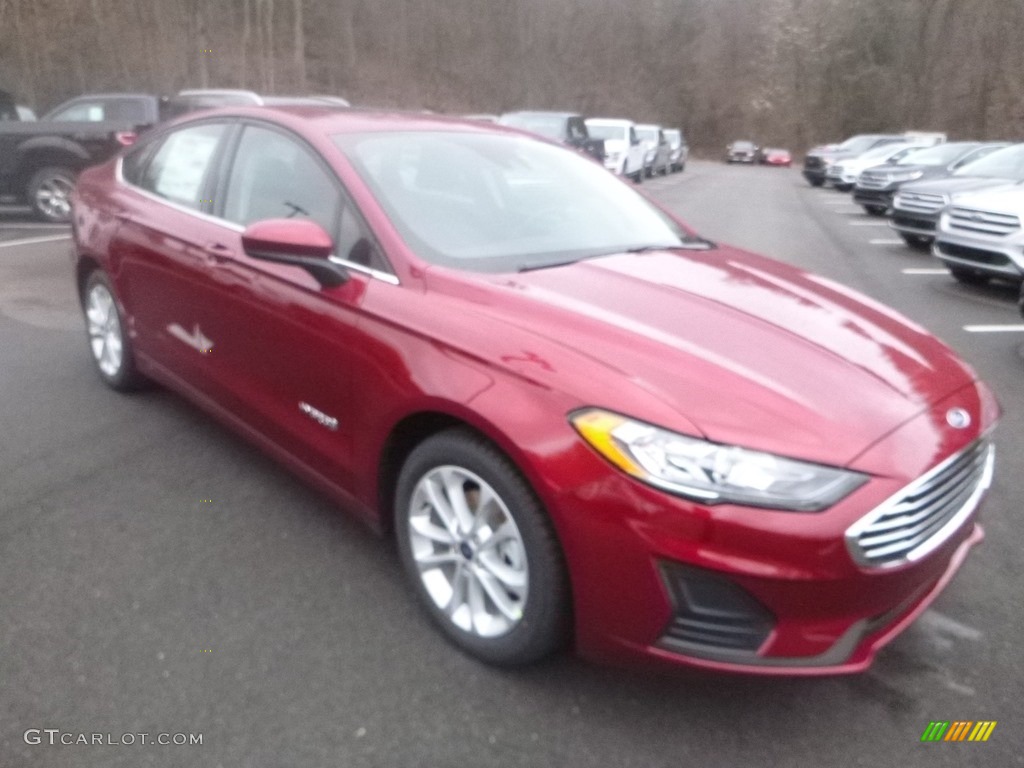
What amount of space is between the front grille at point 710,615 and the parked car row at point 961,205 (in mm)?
7400

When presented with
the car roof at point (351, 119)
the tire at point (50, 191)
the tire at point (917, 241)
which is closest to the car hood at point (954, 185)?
the tire at point (917, 241)

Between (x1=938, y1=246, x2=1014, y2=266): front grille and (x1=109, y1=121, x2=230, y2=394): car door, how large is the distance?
7413 millimetres

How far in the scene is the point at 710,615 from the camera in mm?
2277

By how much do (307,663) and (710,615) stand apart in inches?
49.5

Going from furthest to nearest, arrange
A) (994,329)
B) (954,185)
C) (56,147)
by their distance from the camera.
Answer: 1. (56,147)
2. (954,185)
3. (994,329)

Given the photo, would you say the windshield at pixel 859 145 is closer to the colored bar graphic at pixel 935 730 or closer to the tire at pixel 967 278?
the tire at pixel 967 278

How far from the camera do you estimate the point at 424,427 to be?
112 inches

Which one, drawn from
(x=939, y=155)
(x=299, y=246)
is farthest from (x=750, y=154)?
(x=299, y=246)

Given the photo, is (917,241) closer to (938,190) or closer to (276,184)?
(938,190)

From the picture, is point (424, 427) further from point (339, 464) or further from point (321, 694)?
point (321, 694)

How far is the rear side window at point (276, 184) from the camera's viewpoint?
3342 mm

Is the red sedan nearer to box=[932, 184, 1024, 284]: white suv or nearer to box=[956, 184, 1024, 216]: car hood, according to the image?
box=[932, 184, 1024, 284]: white suv

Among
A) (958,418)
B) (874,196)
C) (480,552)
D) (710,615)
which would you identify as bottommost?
(874,196)

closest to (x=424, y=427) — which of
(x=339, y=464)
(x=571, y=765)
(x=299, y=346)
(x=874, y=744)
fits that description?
(x=339, y=464)
